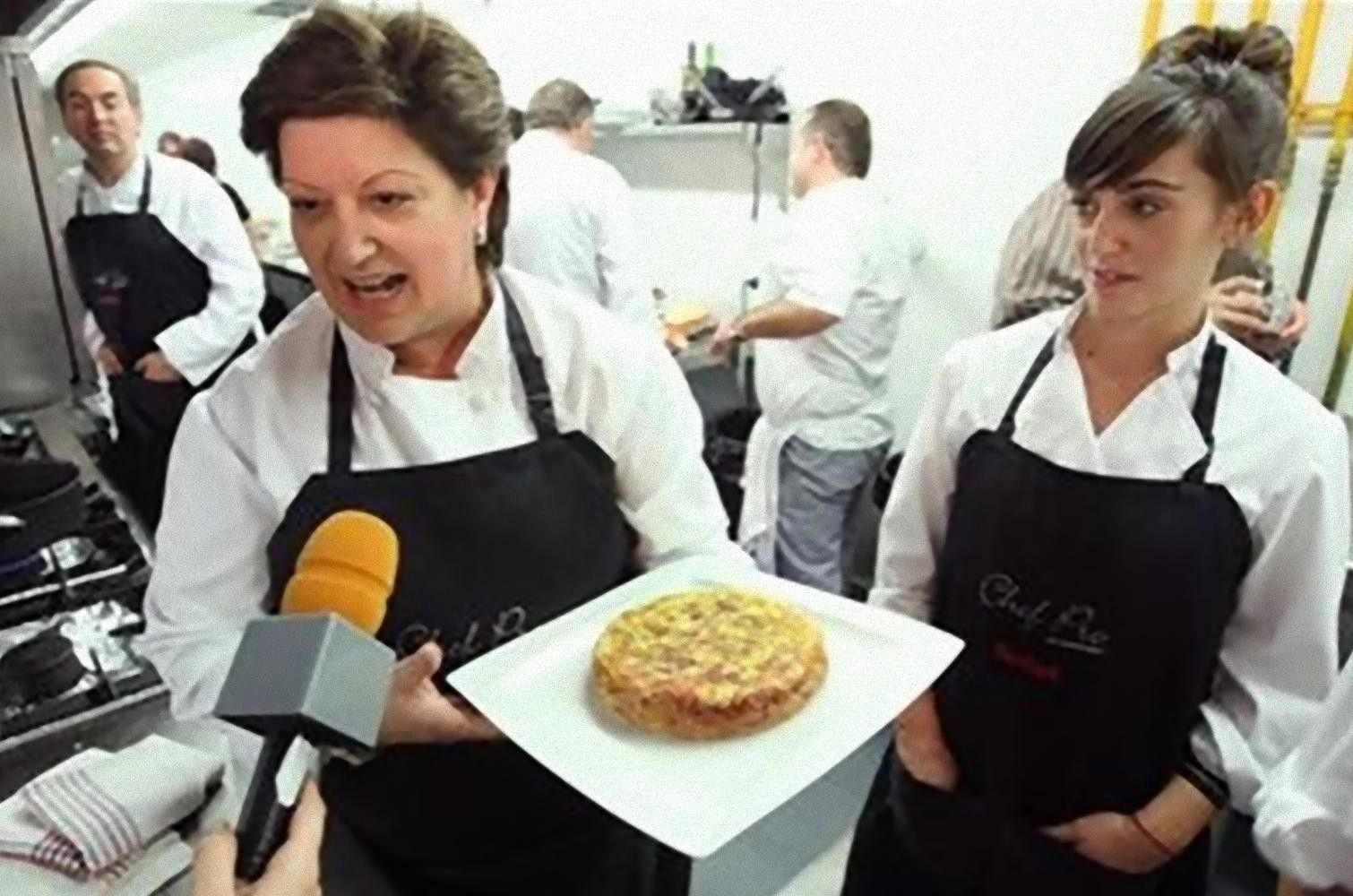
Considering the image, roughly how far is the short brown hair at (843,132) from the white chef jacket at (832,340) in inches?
2.2

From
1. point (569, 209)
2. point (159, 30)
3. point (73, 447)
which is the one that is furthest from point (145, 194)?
point (159, 30)

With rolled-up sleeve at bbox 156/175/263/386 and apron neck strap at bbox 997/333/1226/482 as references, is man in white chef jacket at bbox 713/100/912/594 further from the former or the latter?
apron neck strap at bbox 997/333/1226/482

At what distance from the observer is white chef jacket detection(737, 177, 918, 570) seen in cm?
263

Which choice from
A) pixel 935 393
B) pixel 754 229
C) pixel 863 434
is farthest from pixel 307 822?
pixel 754 229

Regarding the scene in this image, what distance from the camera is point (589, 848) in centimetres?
109

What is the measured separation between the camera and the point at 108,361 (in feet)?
8.03

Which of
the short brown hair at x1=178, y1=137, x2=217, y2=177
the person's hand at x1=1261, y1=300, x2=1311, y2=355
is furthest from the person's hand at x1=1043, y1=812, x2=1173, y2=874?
the short brown hair at x1=178, y1=137, x2=217, y2=177

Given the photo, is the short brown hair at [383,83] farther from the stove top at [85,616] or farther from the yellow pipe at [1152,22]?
the yellow pipe at [1152,22]

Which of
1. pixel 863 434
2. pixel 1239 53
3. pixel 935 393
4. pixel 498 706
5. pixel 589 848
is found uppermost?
pixel 1239 53

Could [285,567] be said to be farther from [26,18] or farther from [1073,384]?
[26,18]

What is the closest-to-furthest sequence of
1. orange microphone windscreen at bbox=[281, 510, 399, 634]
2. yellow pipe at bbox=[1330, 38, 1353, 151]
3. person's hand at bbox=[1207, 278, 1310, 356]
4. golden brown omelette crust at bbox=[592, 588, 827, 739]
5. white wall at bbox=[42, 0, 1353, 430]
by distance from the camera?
orange microphone windscreen at bbox=[281, 510, 399, 634] < golden brown omelette crust at bbox=[592, 588, 827, 739] < person's hand at bbox=[1207, 278, 1310, 356] < yellow pipe at bbox=[1330, 38, 1353, 151] < white wall at bbox=[42, 0, 1353, 430]

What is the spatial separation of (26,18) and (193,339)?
34.2 inches

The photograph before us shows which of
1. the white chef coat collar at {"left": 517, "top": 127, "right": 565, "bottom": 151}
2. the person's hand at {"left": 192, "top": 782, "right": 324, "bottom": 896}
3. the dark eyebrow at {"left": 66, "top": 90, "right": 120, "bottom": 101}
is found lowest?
the person's hand at {"left": 192, "top": 782, "right": 324, "bottom": 896}

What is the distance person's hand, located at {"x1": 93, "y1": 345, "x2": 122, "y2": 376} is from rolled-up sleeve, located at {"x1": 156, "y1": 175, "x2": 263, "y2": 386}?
0.12m
